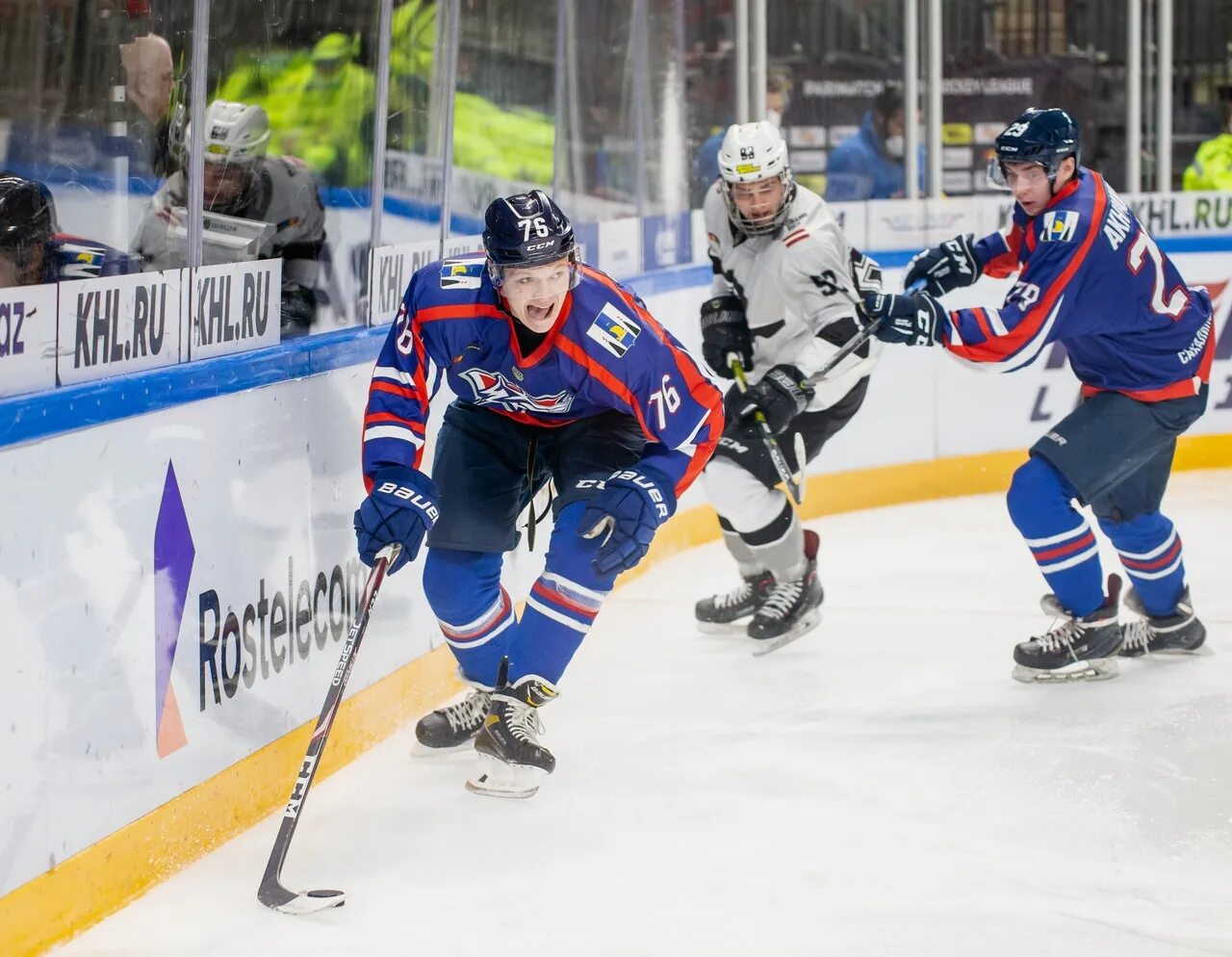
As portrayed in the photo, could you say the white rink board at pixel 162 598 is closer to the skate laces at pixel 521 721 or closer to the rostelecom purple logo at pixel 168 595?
the rostelecom purple logo at pixel 168 595

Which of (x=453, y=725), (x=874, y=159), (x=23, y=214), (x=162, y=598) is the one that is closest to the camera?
(x=23, y=214)

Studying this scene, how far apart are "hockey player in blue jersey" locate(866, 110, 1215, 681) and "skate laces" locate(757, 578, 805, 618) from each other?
632mm

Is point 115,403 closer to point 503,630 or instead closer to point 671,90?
point 503,630

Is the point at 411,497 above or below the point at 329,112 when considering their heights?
below

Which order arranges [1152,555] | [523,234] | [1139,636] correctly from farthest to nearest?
[1139,636] → [1152,555] → [523,234]

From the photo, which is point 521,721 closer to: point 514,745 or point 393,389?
point 514,745

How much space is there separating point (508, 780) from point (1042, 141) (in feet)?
5.74

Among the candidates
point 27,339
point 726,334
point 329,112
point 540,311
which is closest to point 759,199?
point 726,334

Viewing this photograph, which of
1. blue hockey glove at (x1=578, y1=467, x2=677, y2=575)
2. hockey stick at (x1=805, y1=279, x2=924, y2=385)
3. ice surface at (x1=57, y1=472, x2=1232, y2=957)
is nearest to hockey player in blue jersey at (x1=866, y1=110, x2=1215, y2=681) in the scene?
hockey stick at (x1=805, y1=279, x2=924, y2=385)

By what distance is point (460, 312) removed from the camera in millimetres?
3004

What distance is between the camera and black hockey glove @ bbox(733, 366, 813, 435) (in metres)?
3.97

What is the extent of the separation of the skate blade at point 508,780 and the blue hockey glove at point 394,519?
0.43 metres

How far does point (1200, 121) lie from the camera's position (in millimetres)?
7027

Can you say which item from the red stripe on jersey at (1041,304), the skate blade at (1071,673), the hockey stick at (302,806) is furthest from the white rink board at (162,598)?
the skate blade at (1071,673)
